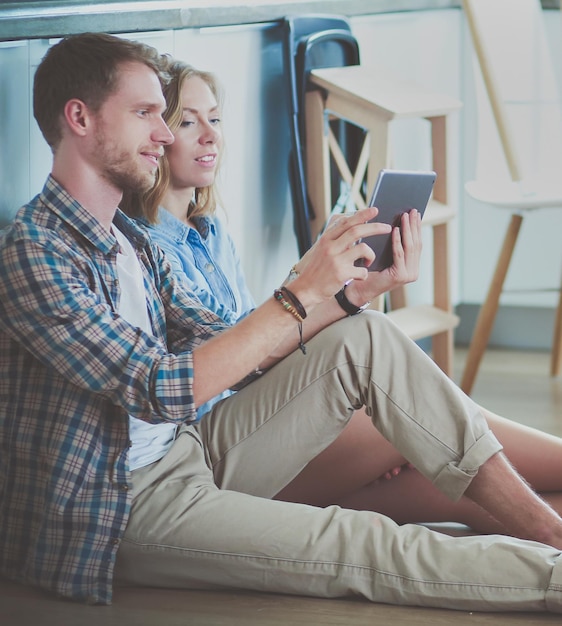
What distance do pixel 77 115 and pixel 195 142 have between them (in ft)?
2.02

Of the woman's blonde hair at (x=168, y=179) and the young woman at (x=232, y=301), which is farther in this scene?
the woman's blonde hair at (x=168, y=179)

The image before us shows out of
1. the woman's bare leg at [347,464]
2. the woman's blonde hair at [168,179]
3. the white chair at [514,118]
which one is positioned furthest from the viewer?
the white chair at [514,118]

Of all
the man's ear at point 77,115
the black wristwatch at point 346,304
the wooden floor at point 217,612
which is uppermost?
the man's ear at point 77,115

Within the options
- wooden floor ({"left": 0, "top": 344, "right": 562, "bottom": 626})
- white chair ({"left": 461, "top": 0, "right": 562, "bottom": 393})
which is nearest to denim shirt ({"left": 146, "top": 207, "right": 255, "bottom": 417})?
wooden floor ({"left": 0, "top": 344, "right": 562, "bottom": 626})

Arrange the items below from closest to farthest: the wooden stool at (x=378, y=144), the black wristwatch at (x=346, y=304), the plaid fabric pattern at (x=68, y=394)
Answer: the plaid fabric pattern at (x=68, y=394) → the black wristwatch at (x=346, y=304) → the wooden stool at (x=378, y=144)

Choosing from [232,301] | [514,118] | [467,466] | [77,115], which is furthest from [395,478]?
[514,118]

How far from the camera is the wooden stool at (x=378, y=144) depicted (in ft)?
9.28

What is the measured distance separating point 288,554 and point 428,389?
1.14ft

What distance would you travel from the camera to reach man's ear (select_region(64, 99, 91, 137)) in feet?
5.42

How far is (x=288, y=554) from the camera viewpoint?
1610 millimetres

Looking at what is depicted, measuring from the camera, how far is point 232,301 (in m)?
2.27

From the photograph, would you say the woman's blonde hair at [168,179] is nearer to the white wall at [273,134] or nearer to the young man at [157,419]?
the white wall at [273,134]

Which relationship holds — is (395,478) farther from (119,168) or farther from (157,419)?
(119,168)

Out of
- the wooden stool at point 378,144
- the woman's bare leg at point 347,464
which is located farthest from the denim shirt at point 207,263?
the wooden stool at point 378,144
